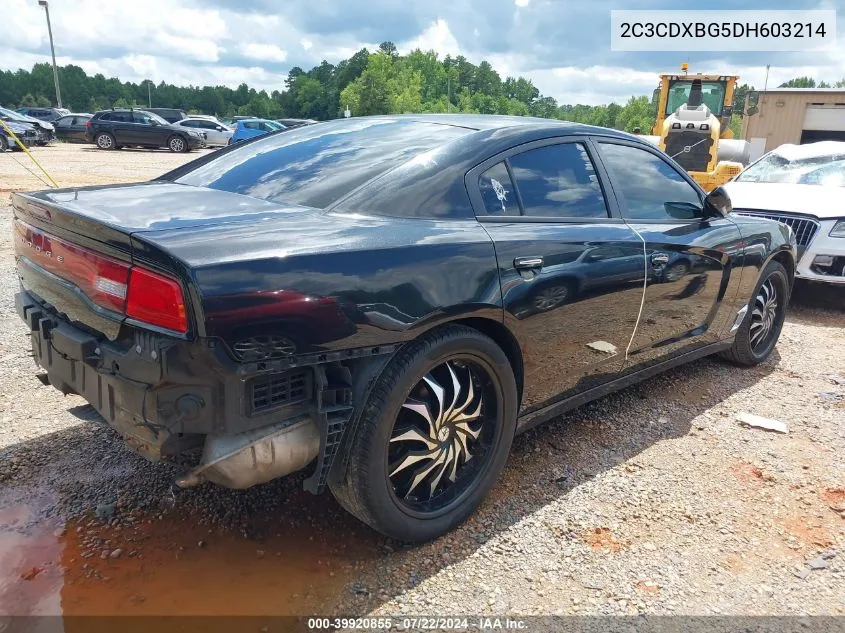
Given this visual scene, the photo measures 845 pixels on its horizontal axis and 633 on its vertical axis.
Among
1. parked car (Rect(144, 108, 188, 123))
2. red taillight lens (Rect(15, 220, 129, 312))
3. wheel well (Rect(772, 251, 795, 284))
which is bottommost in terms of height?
wheel well (Rect(772, 251, 795, 284))

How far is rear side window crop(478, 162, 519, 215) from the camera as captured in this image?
2701 millimetres

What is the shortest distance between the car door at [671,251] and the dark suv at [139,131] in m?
25.9

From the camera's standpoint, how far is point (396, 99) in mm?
75312

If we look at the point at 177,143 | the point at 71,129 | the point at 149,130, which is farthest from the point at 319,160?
the point at 71,129

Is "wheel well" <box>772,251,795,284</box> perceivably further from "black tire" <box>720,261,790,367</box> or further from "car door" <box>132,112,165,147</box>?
"car door" <box>132,112,165,147</box>

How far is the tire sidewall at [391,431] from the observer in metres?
2.26

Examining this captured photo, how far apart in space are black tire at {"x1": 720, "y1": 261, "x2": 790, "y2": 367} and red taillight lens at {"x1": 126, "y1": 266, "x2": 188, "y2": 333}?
12.4 ft

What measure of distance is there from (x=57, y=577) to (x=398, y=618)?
1.20 metres

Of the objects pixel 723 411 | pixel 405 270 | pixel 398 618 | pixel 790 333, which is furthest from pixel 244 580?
pixel 790 333

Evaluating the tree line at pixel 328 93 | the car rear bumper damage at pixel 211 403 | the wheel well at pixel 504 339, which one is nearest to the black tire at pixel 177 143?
the car rear bumper damage at pixel 211 403

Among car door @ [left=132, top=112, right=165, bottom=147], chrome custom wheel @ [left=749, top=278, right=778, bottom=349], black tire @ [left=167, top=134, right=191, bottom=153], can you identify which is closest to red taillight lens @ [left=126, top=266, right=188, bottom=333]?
chrome custom wheel @ [left=749, top=278, right=778, bottom=349]

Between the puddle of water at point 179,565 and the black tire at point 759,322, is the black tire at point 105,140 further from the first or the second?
the puddle of water at point 179,565

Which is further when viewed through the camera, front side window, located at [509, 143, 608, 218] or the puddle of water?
front side window, located at [509, 143, 608, 218]

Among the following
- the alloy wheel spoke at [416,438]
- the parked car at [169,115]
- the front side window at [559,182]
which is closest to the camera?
the alloy wheel spoke at [416,438]
